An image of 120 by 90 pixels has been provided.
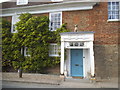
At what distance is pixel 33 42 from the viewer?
27.7 ft

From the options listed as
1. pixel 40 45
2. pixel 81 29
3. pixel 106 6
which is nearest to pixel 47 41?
pixel 40 45

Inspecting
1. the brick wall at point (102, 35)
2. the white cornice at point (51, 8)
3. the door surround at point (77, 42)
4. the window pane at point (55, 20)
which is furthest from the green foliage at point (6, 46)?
the brick wall at point (102, 35)

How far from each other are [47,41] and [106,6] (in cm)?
611

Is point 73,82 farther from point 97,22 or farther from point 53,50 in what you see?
point 97,22

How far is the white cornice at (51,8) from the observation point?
8292 millimetres

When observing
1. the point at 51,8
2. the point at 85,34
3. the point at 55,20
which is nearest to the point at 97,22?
the point at 85,34

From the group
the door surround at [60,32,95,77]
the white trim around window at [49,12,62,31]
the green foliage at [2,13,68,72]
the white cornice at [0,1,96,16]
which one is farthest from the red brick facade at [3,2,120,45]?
the door surround at [60,32,95,77]

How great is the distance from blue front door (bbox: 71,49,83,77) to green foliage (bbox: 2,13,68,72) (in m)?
1.37

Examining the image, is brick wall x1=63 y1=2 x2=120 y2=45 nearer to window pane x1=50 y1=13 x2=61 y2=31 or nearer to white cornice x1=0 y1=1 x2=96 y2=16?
white cornice x1=0 y1=1 x2=96 y2=16

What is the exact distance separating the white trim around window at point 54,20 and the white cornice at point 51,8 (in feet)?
1.25

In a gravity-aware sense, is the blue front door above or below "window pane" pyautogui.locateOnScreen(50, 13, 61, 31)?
below

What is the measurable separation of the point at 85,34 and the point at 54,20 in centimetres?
378

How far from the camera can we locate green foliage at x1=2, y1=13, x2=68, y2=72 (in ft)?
27.4

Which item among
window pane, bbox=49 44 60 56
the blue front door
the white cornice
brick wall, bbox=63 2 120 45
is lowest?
the blue front door
